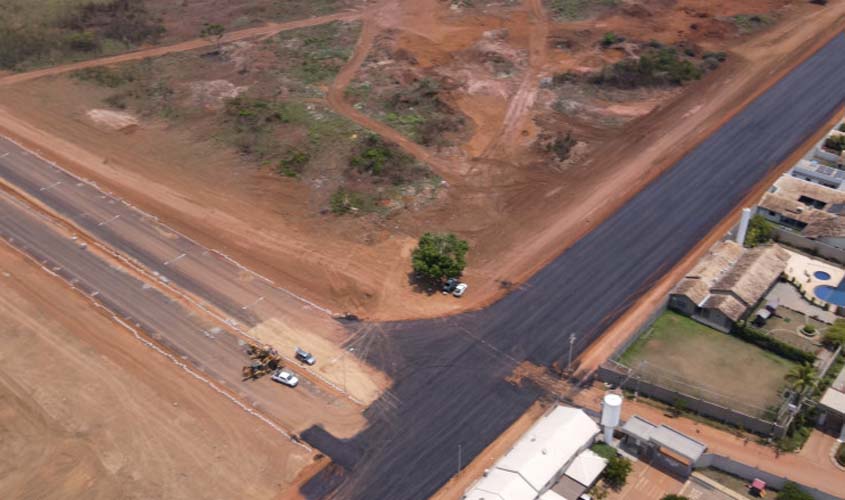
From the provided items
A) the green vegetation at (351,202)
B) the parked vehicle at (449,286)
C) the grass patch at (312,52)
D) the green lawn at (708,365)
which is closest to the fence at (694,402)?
the green lawn at (708,365)

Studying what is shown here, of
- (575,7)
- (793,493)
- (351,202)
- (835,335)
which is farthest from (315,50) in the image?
(793,493)

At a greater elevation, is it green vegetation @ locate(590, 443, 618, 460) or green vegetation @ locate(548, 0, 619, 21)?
green vegetation @ locate(548, 0, 619, 21)

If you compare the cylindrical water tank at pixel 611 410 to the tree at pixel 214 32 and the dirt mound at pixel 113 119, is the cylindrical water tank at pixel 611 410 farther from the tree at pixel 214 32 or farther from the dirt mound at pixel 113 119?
the tree at pixel 214 32

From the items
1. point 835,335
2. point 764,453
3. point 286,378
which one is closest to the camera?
point 764,453

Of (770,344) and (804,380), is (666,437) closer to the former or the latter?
(804,380)

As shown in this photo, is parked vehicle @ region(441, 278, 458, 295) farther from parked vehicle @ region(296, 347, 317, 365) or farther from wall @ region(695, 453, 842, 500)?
wall @ region(695, 453, 842, 500)

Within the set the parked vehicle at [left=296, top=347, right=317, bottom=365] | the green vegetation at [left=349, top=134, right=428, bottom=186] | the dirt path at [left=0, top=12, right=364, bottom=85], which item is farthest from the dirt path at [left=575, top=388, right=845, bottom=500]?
the dirt path at [left=0, top=12, right=364, bottom=85]
